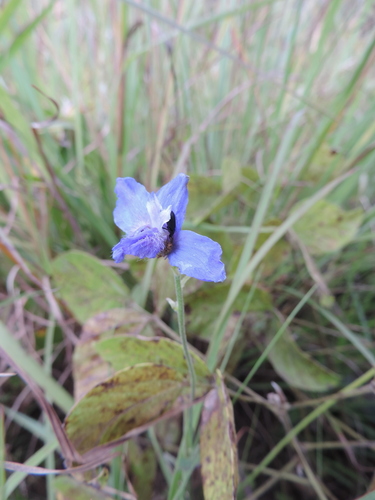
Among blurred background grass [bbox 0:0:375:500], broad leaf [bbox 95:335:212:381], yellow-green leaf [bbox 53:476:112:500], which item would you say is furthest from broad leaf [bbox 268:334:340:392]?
yellow-green leaf [bbox 53:476:112:500]

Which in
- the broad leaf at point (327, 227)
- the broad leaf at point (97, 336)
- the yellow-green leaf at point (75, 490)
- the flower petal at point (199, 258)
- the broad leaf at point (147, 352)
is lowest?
the yellow-green leaf at point (75, 490)

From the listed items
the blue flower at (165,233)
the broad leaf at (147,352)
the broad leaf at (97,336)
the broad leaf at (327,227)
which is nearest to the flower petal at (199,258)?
the blue flower at (165,233)

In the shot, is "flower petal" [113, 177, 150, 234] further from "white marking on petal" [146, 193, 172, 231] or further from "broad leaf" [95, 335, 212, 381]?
"broad leaf" [95, 335, 212, 381]

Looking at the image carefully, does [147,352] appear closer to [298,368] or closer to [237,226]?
[298,368]

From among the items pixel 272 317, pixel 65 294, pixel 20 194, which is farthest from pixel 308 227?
pixel 20 194

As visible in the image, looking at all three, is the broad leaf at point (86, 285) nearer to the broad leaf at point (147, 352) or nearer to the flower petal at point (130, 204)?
the broad leaf at point (147, 352)

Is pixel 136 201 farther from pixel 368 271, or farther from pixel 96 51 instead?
pixel 96 51
